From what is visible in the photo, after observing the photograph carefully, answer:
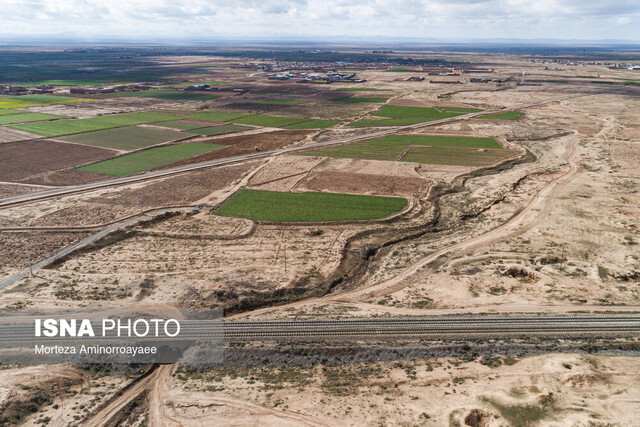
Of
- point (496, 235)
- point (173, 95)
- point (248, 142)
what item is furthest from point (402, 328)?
point (173, 95)

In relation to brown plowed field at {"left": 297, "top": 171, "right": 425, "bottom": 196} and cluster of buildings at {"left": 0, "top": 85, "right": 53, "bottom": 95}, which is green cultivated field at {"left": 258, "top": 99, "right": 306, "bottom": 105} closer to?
brown plowed field at {"left": 297, "top": 171, "right": 425, "bottom": 196}

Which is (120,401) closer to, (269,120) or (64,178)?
(64,178)

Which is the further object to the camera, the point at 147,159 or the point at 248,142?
the point at 248,142

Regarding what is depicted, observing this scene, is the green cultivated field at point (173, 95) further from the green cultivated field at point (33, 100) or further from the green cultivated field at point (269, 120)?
the green cultivated field at point (269, 120)

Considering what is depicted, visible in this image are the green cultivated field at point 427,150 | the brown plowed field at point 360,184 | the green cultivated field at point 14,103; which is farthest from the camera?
the green cultivated field at point 14,103

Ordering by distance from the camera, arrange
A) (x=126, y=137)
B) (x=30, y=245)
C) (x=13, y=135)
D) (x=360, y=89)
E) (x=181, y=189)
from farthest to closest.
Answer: (x=360, y=89) < (x=13, y=135) < (x=126, y=137) < (x=181, y=189) < (x=30, y=245)

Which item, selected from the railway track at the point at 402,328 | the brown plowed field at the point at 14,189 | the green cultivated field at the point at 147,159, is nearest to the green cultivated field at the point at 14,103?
the green cultivated field at the point at 147,159

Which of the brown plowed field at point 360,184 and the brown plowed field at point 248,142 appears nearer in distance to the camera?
the brown plowed field at point 360,184
